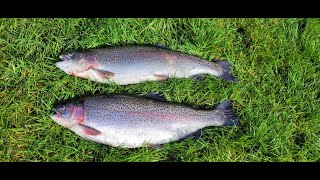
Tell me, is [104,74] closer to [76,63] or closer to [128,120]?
[76,63]

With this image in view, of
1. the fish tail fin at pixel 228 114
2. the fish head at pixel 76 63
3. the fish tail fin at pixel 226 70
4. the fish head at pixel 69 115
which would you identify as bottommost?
the fish head at pixel 69 115

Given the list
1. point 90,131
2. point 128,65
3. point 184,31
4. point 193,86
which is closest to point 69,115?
point 90,131

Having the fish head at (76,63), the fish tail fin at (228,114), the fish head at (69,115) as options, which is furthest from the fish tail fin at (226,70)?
the fish head at (69,115)

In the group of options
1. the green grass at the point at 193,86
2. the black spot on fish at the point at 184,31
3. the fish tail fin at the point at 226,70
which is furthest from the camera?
the black spot on fish at the point at 184,31

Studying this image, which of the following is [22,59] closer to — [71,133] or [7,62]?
[7,62]

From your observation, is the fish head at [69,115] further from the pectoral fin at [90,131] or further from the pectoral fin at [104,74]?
the pectoral fin at [104,74]

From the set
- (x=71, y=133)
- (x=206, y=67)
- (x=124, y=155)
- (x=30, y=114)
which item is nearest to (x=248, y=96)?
(x=206, y=67)
